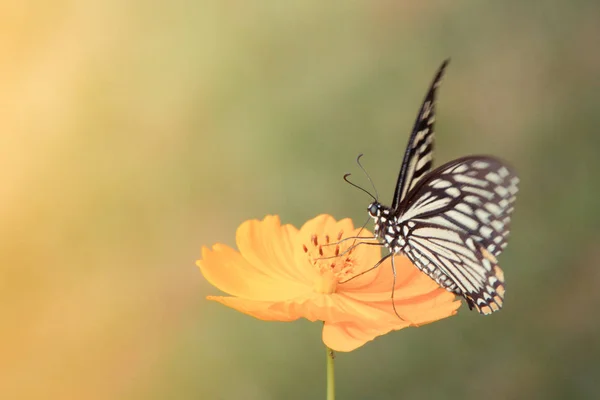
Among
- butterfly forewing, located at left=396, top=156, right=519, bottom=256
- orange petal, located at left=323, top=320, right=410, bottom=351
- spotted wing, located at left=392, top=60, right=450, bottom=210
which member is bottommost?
orange petal, located at left=323, top=320, right=410, bottom=351

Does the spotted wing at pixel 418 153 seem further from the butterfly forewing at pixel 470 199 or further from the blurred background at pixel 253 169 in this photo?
the blurred background at pixel 253 169

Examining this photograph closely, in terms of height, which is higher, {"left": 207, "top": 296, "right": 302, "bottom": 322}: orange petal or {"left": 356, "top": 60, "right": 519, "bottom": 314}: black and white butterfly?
{"left": 356, "top": 60, "right": 519, "bottom": 314}: black and white butterfly

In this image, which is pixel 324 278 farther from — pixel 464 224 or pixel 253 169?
pixel 253 169

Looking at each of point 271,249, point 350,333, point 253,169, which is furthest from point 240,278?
point 253,169

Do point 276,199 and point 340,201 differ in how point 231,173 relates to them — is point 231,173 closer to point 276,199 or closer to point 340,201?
point 276,199

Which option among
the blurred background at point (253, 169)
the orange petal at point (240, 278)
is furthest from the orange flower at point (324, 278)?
the blurred background at point (253, 169)

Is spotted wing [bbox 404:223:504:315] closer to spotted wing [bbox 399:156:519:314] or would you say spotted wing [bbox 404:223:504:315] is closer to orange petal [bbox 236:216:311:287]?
spotted wing [bbox 399:156:519:314]

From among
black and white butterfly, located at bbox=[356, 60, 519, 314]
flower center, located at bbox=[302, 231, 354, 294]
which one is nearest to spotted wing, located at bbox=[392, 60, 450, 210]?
black and white butterfly, located at bbox=[356, 60, 519, 314]

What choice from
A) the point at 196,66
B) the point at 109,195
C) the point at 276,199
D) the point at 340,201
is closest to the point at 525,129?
the point at 340,201
